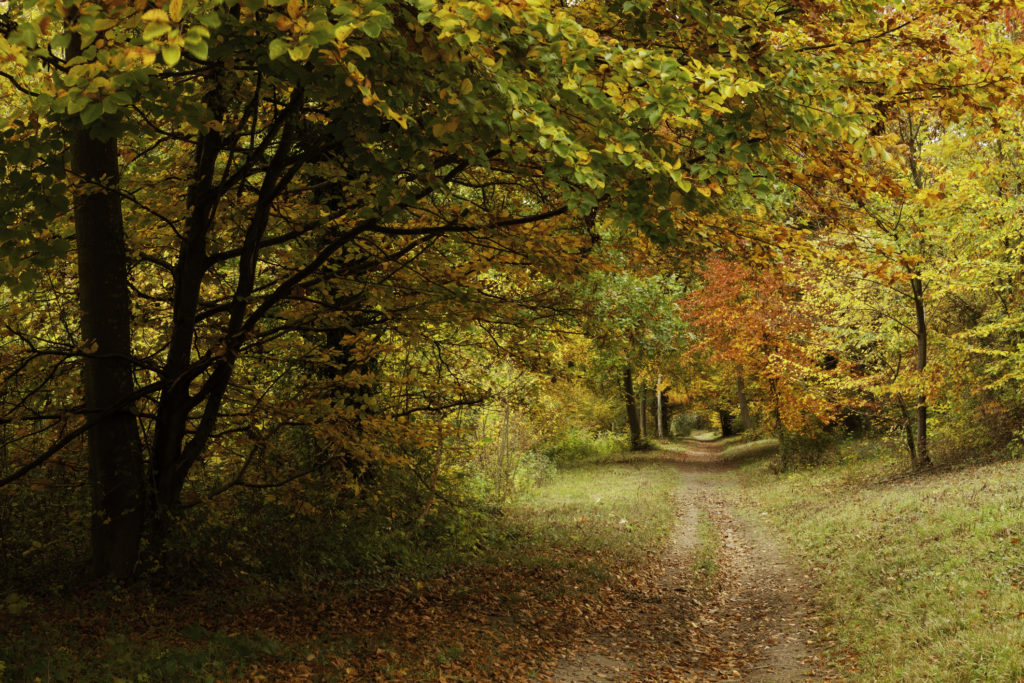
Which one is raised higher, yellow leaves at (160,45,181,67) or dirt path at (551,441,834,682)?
yellow leaves at (160,45,181,67)

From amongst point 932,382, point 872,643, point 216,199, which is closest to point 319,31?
point 216,199

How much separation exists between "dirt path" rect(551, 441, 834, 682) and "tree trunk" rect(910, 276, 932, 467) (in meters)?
5.32

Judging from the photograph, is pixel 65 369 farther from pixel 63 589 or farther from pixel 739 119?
pixel 739 119

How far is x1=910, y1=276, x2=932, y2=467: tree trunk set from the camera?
16.7 m

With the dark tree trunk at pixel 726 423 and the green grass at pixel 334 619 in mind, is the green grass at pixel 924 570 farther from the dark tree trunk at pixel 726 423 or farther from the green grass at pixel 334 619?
the dark tree trunk at pixel 726 423

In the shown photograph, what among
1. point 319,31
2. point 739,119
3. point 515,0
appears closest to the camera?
point 319,31

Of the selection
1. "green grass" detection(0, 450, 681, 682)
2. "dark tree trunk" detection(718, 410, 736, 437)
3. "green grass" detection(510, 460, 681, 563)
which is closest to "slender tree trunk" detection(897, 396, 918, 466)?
"green grass" detection(510, 460, 681, 563)

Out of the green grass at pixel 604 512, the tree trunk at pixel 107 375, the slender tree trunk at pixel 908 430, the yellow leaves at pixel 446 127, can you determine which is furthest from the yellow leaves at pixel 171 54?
the slender tree trunk at pixel 908 430

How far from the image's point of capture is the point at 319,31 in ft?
10.5

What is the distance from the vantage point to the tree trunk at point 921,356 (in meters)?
16.7

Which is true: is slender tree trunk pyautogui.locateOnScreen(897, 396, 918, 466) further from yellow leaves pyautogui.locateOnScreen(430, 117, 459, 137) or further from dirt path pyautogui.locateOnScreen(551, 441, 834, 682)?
yellow leaves pyautogui.locateOnScreen(430, 117, 459, 137)

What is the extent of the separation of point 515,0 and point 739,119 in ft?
5.68

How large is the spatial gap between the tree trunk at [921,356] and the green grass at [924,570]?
1034 mm

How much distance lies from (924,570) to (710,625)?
2867 mm
